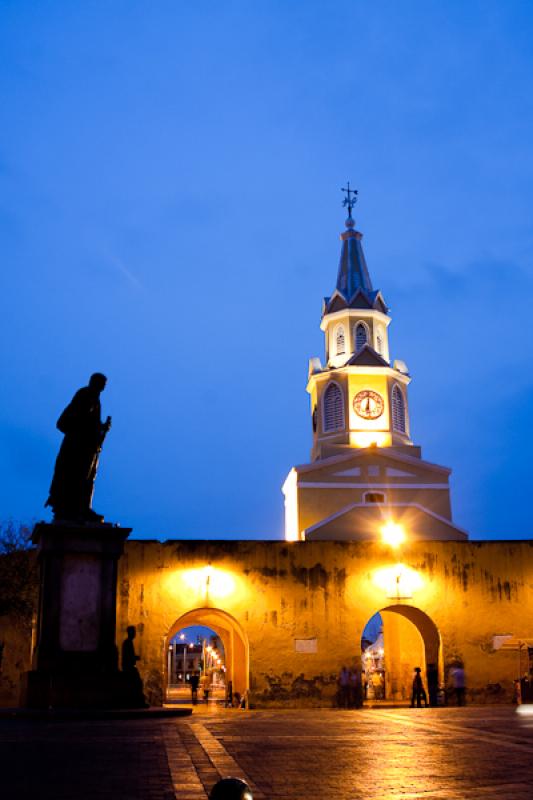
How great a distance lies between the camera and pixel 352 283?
155 feet

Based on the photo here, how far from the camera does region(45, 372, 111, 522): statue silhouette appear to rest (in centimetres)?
1598

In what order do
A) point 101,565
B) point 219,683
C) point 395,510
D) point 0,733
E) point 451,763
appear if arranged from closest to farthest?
point 451,763 < point 0,733 < point 101,565 < point 395,510 < point 219,683

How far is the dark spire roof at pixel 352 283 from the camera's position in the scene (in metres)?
46.2

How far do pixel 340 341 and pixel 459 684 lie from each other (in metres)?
23.1

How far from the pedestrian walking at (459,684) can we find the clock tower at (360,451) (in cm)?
1219

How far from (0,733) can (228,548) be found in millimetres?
15612

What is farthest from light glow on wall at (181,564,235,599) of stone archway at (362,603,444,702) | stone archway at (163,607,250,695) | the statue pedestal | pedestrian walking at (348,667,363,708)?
the statue pedestal

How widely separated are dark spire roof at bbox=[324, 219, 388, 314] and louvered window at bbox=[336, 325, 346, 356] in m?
1.10

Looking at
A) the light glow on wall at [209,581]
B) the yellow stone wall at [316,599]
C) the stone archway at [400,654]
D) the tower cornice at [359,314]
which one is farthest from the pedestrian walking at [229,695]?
the tower cornice at [359,314]

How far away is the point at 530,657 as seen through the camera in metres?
27.0

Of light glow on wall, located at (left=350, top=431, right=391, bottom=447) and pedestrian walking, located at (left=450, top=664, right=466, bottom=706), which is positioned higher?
light glow on wall, located at (left=350, top=431, right=391, bottom=447)

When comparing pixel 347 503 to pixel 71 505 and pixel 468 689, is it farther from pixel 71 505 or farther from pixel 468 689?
pixel 71 505

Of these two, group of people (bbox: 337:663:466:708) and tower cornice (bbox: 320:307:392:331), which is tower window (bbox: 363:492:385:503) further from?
group of people (bbox: 337:663:466:708)

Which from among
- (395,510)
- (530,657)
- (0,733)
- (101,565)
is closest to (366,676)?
(395,510)
